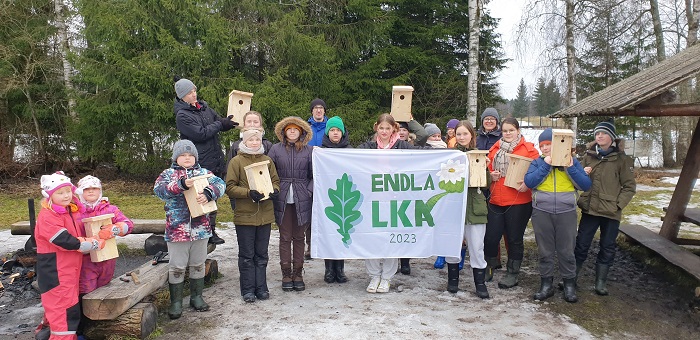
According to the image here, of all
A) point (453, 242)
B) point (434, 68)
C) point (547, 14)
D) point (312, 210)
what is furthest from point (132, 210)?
point (547, 14)

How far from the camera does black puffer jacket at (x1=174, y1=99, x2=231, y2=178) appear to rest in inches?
233

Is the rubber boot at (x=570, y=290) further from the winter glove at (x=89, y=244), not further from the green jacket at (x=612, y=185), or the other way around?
the winter glove at (x=89, y=244)

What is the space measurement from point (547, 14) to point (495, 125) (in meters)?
13.2

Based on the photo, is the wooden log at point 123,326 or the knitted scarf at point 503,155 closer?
the wooden log at point 123,326

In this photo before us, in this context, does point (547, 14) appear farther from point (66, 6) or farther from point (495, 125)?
point (66, 6)

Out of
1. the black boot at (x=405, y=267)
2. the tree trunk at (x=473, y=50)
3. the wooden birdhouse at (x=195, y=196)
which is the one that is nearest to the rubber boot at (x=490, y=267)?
the black boot at (x=405, y=267)

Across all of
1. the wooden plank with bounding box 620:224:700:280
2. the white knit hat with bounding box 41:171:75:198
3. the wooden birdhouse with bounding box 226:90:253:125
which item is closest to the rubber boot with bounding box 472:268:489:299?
the wooden plank with bounding box 620:224:700:280

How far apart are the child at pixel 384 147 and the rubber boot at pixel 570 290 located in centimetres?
196

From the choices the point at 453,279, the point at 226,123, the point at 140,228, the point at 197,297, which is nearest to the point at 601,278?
the point at 453,279

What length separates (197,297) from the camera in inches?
202

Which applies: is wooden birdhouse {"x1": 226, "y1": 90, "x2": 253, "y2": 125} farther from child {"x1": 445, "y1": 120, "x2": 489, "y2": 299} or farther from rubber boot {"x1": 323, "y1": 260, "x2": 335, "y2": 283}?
child {"x1": 445, "y1": 120, "x2": 489, "y2": 299}

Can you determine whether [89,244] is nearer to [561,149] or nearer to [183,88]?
[183,88]

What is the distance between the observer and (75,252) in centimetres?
421

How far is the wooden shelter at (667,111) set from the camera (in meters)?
4.88
